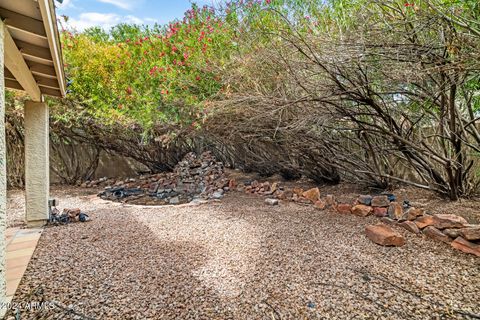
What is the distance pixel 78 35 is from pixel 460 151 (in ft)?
25.5

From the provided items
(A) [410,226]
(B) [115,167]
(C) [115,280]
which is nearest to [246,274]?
(C) [115,280]

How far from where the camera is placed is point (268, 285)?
189cm

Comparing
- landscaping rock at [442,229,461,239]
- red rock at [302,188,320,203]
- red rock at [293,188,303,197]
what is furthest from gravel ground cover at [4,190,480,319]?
red rock at [293,188,303,197]

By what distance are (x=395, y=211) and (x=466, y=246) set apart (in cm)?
79

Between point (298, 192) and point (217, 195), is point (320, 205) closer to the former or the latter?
point (298, 192)

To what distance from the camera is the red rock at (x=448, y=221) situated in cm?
245

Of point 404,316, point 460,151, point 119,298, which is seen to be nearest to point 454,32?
point 460,151

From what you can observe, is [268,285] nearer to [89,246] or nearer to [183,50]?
[89,246]

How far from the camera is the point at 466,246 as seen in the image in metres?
2.30

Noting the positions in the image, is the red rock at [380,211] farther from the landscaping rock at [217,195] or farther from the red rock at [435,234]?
the landscaping rock at [217,195]

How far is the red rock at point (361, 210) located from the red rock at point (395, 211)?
27cm

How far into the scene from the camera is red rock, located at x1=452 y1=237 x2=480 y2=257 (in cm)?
224

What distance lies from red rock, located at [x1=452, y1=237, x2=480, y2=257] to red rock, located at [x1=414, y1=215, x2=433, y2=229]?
0.30 metres

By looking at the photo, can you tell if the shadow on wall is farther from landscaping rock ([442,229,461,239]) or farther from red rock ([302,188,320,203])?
landscaping rock ([442,229,461,239])
